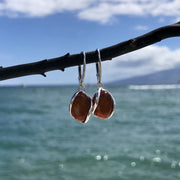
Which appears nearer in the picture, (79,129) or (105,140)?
(105,140)

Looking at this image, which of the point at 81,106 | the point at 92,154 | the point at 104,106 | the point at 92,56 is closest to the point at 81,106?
the point at 81,106

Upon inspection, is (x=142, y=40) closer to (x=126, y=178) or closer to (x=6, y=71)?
(x=6, y=71)

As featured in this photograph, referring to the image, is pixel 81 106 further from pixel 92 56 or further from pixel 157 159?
pixel 157 159

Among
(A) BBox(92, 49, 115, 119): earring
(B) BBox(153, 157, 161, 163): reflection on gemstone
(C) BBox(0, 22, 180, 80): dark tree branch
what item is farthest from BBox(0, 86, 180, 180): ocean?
(C) BBox(0, 22, 180, 80): dark tree branch

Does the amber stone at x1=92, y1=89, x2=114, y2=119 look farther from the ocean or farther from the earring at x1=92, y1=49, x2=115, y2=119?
the ocean

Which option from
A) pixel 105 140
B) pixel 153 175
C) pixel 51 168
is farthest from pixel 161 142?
pixel 51 168
